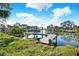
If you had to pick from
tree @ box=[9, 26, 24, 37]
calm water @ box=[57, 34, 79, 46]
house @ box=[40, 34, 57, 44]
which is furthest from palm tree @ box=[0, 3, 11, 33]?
calm water @ box=[57, 34, 79, 46]

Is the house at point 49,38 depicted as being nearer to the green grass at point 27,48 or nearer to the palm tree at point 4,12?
the green grass at point 27,48

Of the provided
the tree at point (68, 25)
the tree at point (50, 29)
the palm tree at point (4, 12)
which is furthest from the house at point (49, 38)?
the palm tree at point (4, 12)

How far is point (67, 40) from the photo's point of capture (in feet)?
9.73

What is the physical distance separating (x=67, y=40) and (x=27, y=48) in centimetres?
46

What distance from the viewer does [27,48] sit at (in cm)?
298

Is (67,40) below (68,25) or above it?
below

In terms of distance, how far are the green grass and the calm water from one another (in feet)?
0.15

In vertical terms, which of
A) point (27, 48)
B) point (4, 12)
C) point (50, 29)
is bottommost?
point (27, 48)

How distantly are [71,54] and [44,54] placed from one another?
0.30 m

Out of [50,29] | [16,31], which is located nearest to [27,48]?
[16,31]

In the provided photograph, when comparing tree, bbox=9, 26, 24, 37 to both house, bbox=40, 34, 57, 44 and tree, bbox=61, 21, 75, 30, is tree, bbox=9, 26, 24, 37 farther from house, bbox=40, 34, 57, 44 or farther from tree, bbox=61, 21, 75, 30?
tree, bbox=61, 21, 75, 30

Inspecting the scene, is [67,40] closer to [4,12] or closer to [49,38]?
[49,38]

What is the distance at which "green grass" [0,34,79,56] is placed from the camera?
9.66ft

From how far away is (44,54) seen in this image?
2943 millimetres
